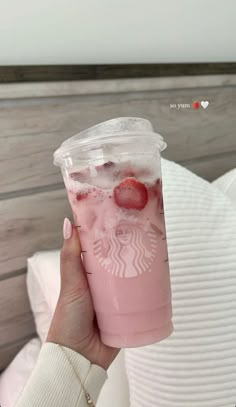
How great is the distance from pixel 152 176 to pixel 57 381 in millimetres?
355

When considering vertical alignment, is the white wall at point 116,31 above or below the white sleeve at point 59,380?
above

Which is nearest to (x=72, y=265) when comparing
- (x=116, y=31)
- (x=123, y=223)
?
(x=123, y=223)

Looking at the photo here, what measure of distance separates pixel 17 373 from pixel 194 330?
57 cm

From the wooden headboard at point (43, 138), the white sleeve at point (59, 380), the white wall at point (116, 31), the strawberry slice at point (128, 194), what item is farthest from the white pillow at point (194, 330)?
the white wall at point (116, 31)

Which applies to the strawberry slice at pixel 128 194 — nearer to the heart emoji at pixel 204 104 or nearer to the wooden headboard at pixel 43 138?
the wooden headboard at pixel 43 138

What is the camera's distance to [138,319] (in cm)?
67

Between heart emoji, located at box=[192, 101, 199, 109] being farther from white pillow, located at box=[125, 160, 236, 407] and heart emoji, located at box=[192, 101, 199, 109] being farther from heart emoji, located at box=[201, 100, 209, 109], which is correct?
white pillow, located at box=[125, 160, 236, 407]

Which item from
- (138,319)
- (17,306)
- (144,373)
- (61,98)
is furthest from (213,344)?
(61,98)

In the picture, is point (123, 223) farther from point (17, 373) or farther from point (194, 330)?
point (17, 373)

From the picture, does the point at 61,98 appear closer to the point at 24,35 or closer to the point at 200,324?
the point at 24,35

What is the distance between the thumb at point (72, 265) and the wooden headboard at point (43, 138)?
1.70 ft

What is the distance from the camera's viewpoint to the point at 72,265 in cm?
74

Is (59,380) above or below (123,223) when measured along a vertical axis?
below

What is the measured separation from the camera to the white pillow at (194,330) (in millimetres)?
877
